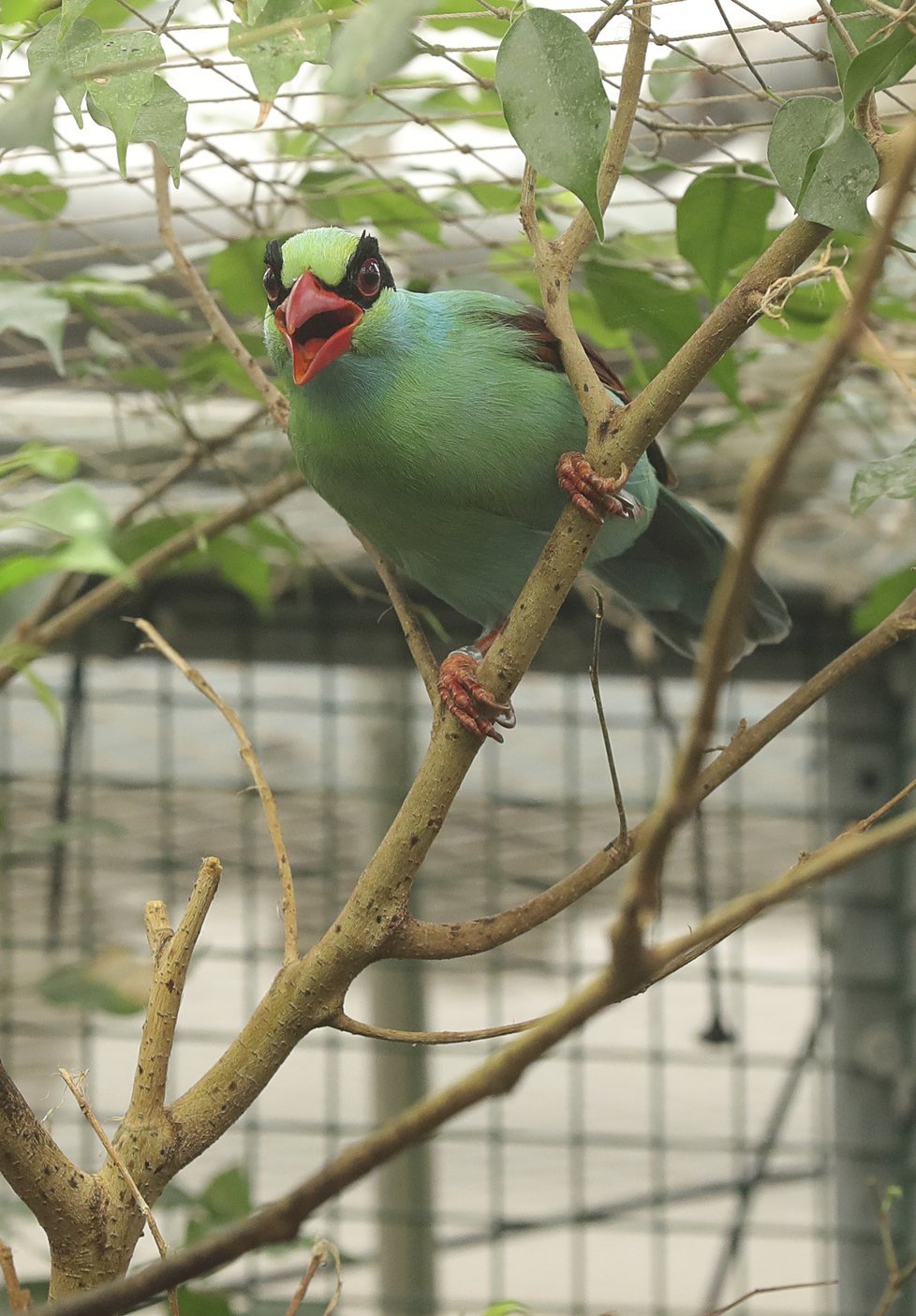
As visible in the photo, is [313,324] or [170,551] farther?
[170,551]

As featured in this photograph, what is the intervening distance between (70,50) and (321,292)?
1.60ft

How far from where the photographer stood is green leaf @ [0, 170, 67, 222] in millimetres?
1714

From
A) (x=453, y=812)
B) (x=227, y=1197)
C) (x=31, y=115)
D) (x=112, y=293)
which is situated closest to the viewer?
(x=31, y=115)

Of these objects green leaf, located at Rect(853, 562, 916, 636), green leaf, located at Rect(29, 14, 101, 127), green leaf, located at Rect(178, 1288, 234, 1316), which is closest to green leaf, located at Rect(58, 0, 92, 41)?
green leaf, located at Rect(29, 14, 101, 127)

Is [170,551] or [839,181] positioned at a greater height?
[170,551]

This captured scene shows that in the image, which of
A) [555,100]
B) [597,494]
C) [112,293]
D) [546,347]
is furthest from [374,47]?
[112,293]

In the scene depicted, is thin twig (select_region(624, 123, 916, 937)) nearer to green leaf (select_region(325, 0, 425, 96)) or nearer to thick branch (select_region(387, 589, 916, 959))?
green leaf (select_region(325, 0, 425, 96))

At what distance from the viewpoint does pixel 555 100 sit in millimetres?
877

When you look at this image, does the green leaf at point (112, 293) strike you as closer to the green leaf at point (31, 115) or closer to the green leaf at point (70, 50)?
the green leaf at point (70, 50)

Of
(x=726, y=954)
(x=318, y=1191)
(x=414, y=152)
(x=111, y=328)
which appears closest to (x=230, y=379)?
(x=111, y=328)

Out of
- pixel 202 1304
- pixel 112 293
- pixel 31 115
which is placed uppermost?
pixel 112 293

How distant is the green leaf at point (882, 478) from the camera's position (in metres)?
1.12

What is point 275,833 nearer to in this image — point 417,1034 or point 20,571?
point 417,1034

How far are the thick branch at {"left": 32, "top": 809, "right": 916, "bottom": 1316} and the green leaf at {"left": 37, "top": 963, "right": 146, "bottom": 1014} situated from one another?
1.57 meters
